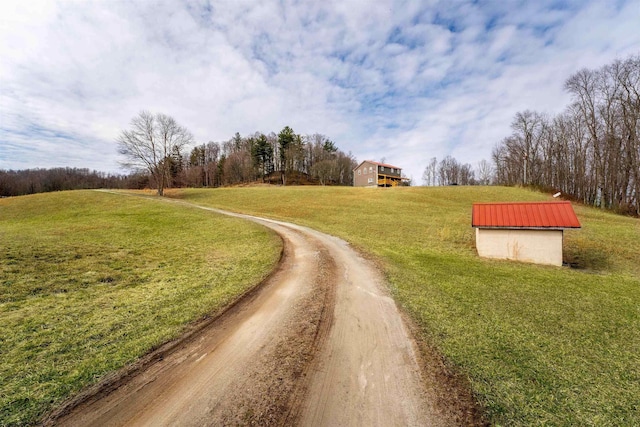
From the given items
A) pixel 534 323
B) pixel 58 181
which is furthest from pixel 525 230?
pixel 58 181

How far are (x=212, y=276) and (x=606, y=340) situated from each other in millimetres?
10581

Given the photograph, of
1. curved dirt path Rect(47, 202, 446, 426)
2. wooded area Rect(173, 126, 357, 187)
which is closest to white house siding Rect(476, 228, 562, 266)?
curved dirt path Rect(47, 202, 446, 426)

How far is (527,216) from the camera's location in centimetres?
1342

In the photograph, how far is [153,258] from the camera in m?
11.4

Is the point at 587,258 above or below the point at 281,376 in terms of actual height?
below

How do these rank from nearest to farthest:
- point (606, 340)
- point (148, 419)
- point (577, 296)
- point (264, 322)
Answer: point (148, 419), point (606, 340), point (264, 322), point (577, 296)

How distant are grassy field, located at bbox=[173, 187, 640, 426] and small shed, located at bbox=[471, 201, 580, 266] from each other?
1037 mm

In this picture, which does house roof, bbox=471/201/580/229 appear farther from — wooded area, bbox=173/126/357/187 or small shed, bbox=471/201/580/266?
wooded area, bbox=173/126/357/187

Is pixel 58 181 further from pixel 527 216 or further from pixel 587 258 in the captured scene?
pixel 587 258

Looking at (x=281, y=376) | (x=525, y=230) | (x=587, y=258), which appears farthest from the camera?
(x=587, y=258)

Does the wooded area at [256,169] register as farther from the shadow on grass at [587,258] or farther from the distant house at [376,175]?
the shadow on grass at [587,258]

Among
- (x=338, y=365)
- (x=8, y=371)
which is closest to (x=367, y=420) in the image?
(x=338, y=365)

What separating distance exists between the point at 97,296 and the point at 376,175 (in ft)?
227

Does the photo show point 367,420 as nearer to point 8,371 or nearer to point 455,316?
point 455,316
